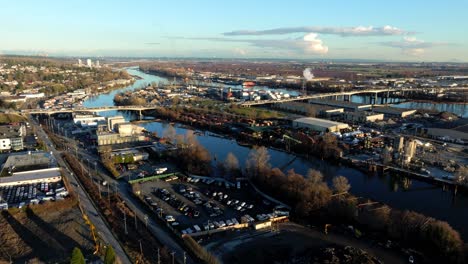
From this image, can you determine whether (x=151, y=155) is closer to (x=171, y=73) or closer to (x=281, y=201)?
(x=281, y=201)

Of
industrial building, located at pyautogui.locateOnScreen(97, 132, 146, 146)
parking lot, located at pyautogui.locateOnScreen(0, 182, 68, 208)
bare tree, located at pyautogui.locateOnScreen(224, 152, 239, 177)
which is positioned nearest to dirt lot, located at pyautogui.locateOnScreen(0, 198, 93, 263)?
parking lot, located at pyautogui.locateOnScreen(0, 182, 68, 208)

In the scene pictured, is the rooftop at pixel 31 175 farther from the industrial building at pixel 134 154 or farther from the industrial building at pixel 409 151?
the industrial building at pixel 409 151

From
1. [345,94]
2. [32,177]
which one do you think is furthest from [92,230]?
[345,94]

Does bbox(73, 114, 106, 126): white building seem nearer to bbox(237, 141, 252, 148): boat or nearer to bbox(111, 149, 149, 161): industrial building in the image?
bbox(111, 149, 149, 161): industrial building

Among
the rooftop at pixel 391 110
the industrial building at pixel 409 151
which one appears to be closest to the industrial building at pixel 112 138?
the industrial building at pixel 409 151

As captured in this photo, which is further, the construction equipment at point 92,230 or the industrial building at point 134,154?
the industrial building at point 134,154
